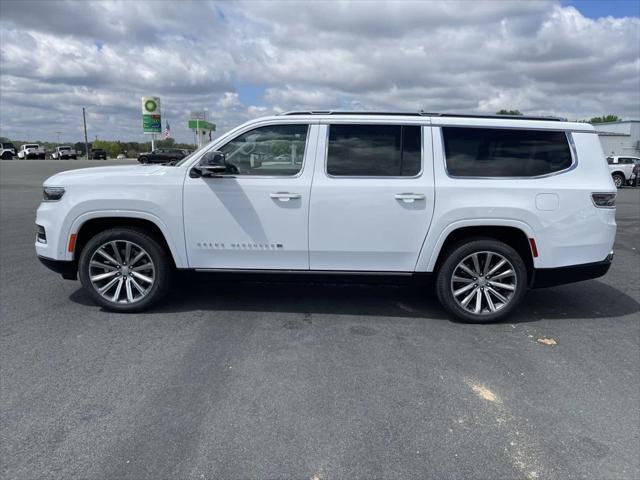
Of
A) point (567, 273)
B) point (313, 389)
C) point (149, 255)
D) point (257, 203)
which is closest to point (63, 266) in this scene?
point (149, 255)

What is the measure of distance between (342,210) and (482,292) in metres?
1.61

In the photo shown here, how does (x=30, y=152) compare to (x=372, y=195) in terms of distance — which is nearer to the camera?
(x=372, y=195)

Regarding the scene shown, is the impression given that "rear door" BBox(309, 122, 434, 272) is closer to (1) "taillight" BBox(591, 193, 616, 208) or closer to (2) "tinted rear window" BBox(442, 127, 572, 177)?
(2) "tinted rear window" BBox(442, 127, 572, 177)

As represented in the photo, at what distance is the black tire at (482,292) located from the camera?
4.77 metres

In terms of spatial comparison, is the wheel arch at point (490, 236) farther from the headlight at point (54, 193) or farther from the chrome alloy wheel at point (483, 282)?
the headlight at point (54, 193)

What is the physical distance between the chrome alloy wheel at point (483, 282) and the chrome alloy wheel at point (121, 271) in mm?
3046

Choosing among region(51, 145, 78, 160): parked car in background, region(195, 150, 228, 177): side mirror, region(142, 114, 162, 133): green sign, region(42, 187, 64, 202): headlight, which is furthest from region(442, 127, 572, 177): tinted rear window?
region(51, 145, 78, 160): parked car in background

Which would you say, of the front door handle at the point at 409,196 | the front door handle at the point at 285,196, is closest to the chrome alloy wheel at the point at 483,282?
the front door handle at the point at 409,196

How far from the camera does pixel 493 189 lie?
15.3 ft

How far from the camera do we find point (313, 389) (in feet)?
11.6

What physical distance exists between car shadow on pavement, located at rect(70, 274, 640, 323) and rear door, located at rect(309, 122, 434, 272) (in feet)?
1.50

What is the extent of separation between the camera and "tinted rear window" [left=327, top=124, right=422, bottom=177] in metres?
4.74

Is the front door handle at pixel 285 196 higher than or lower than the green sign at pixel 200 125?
lower

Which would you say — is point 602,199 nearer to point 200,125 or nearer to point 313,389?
point 313,389
